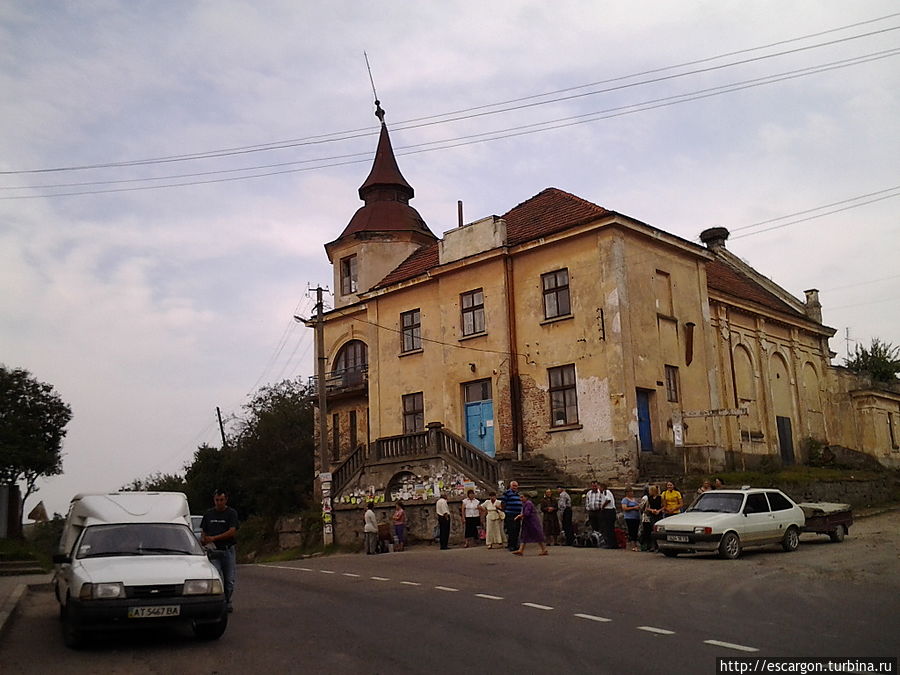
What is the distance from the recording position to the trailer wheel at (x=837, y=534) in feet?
71.0

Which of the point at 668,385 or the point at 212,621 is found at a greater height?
the point at 668,385

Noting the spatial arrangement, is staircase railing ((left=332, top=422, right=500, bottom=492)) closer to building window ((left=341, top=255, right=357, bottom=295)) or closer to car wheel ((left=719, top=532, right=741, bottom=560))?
car wheel ((left=719, top=532, right=741, bottom=560))

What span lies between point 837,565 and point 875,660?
9.13 m

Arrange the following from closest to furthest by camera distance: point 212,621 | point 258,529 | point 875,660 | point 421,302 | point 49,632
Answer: point 875,660 < point 212,621 < point 49,632 < point 421,302 < point 258,529

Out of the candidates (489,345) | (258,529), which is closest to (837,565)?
(489,345)

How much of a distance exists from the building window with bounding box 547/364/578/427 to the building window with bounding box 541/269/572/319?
77.2 inches

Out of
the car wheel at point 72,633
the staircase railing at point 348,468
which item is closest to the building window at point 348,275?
the staircase railing at point 348,468

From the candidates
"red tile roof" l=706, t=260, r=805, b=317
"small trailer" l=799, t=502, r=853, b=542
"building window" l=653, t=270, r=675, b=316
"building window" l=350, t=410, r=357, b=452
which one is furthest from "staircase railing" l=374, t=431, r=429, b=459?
"small trailer" l=799, t=502, r=853, b=542

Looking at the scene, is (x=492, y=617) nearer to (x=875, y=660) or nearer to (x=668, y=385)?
(x=875, y=660)

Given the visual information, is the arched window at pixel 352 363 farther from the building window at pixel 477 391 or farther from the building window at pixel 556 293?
the building window at pixel 556 293

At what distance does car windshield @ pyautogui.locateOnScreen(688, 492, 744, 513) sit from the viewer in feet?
63.2

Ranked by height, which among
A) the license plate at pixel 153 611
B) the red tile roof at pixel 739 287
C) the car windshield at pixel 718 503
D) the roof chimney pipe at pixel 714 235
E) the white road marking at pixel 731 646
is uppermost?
the roof chimney pipe at pixel 714 235

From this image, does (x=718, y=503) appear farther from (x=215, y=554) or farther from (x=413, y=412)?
(x=413, y=412)

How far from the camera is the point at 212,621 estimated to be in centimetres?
1013
